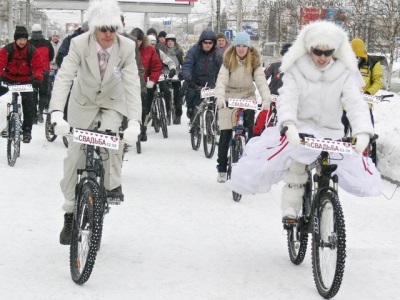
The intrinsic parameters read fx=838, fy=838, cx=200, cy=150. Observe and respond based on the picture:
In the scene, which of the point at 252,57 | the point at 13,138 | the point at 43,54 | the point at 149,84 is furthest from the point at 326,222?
the point at 43,54

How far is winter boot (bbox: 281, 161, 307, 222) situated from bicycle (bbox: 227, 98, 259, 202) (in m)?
3.13

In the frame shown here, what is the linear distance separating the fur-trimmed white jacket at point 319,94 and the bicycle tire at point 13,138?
6351 mm

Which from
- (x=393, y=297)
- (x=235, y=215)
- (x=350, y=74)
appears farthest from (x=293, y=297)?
(x=235, y=215)

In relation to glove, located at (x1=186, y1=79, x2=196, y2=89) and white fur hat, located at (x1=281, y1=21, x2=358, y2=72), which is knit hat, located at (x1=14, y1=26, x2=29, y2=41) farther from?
white fur hat, located at (x1=281, y1=21, x2=358, y2=72)

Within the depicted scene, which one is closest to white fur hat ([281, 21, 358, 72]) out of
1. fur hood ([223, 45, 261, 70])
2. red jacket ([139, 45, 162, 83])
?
fur hood ([223, 45, 261, 70])

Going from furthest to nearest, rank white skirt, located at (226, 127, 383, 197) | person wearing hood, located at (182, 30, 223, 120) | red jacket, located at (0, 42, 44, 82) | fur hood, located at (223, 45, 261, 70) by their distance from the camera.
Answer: person wearing hood, located at (182, 30, 223, 120)
red jacket, located at (0, 42, 44, 82)
fur hood, located at (223, 45, 261, 70)
white skirt, located at (226, 127, 383, 197)

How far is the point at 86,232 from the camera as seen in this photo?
5.76 metres

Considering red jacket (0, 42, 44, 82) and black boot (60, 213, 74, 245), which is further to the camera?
red jacket (0, 42, 44, 82)

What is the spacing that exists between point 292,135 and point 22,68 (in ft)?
25.3

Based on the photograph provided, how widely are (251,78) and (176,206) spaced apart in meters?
2.09

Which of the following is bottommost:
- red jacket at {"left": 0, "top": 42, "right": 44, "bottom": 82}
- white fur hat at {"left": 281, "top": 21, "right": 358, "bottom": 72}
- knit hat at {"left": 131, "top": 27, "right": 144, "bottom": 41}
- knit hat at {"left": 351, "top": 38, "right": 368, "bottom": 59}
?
red jacket at {"left": 0, "top": 42, "right": 44, "bottom": 82}

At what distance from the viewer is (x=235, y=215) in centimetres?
854

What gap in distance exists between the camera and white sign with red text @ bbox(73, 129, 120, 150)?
5.61 metres

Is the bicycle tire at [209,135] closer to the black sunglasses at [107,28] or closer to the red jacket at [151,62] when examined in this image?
the red jacket at [151,62]
